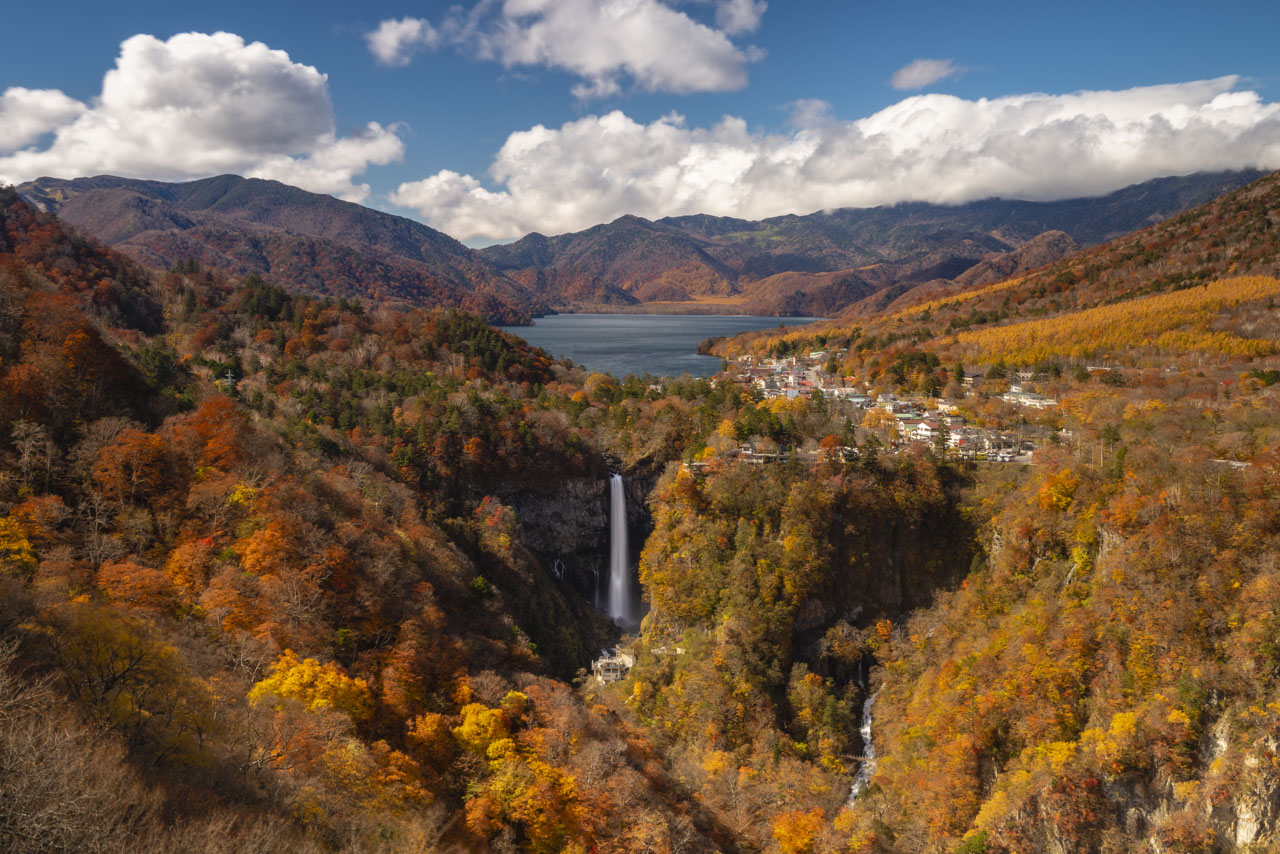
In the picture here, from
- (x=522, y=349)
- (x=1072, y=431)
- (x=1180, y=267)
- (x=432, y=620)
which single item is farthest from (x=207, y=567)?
(x=1180, y=267)

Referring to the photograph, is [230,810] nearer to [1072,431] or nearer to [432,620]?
[432,620]

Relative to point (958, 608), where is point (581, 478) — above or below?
above

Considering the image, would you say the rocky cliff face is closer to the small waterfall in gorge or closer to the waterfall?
the waterfall

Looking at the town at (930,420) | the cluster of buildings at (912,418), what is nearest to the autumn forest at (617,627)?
the town at (930,420)

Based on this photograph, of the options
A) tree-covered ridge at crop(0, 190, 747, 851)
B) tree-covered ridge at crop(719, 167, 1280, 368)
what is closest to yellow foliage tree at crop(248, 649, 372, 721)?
tree-covered ridge at crop(0, 190, 747, 851)

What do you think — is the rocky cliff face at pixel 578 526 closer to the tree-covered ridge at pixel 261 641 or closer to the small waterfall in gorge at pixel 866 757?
the tree-covered ridge at pixel 261 641

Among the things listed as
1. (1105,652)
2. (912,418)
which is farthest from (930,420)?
(1105,652)
